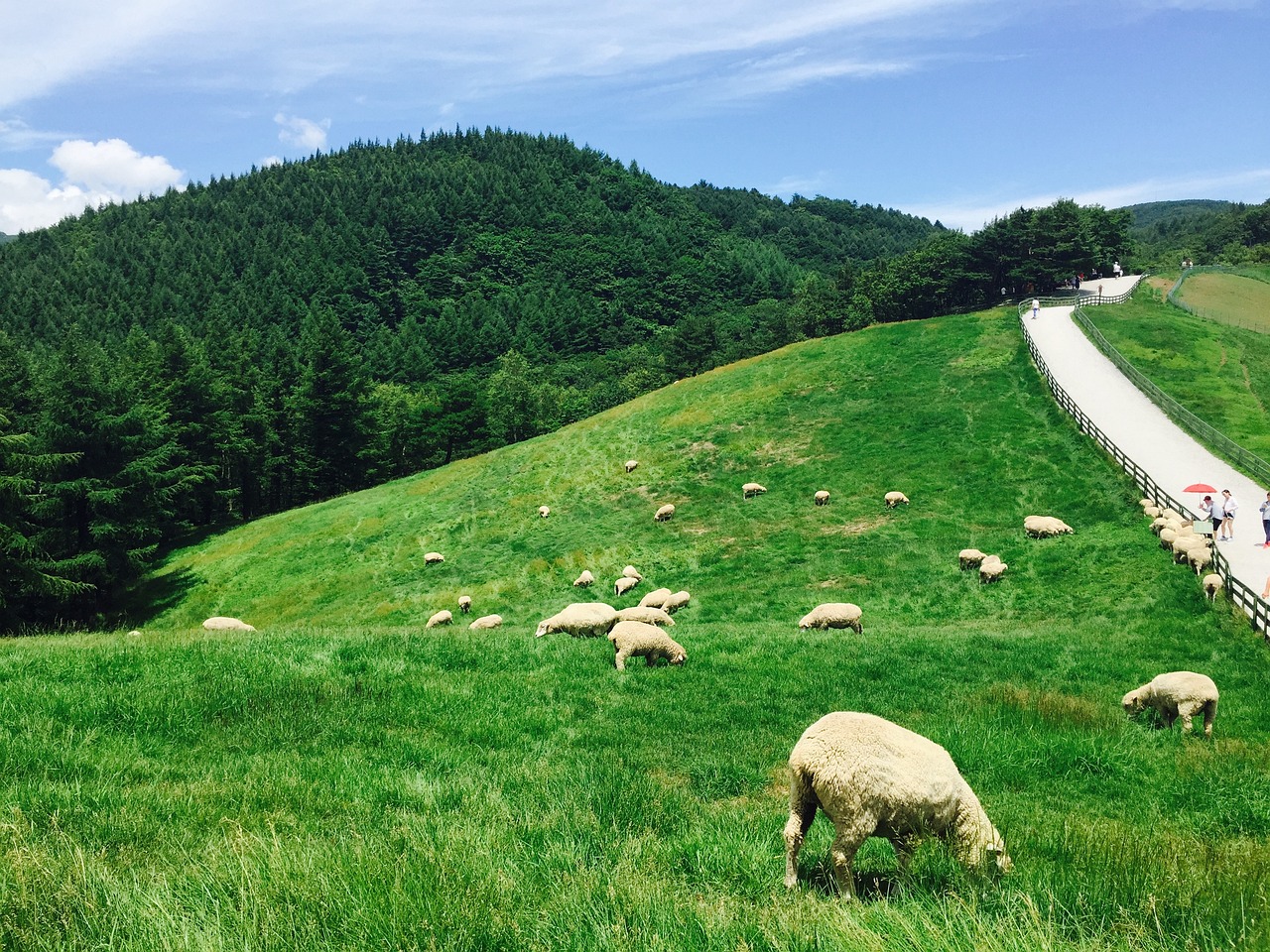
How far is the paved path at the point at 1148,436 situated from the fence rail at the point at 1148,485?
630mm

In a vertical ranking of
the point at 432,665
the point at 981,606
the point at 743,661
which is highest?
the point at 432,665

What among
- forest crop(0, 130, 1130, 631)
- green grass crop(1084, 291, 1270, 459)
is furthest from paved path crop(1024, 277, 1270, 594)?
forest crop(0, 130, 1130, 631)

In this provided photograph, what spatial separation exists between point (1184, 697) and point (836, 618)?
940 centimetres

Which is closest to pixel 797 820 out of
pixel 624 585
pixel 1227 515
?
pixel 624 585

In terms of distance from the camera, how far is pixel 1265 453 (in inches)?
1403

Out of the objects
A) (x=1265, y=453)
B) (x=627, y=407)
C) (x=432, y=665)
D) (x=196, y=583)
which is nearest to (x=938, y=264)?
(x=627, y=407)

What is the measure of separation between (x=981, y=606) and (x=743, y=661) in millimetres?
13699

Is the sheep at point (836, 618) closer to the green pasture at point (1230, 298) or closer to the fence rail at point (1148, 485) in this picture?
the fence rail at point (1148, 485)

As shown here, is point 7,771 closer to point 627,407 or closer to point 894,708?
point 894,708

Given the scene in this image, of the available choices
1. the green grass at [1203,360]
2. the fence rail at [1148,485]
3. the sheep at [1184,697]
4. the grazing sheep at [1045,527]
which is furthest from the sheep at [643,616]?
the green grass at [1203,360]

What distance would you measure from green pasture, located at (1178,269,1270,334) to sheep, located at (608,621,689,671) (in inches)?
2674

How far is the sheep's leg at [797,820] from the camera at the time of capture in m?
5.60

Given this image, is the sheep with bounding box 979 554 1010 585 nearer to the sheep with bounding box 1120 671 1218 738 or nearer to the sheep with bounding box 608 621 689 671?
the sheep with bounding box 1120 671 1218 738

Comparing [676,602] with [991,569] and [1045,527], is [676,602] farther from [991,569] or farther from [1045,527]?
[1045,527]
